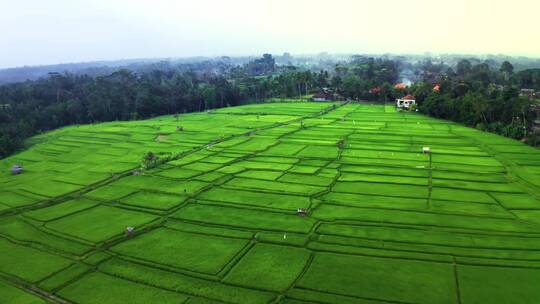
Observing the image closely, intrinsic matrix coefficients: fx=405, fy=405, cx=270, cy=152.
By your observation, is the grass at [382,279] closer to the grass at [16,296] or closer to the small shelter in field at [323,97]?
the grass at [16,296]

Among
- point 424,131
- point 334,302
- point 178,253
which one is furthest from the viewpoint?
point 424,131

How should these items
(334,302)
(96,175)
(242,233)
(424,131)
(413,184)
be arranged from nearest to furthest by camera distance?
(334,302) → (242,233) → (413,184) → (96,175) → (424,131)

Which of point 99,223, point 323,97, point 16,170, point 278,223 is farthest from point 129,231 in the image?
point 323,97

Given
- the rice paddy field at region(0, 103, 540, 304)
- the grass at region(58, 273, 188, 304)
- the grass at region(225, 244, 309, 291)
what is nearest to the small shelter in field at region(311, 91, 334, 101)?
the rice paddy field at region(0, 103, 540, 304)

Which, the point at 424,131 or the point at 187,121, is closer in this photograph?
the point at 424,131

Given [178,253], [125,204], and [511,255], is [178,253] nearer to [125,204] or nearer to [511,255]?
[125,204]

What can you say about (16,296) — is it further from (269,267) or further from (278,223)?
(278,223)

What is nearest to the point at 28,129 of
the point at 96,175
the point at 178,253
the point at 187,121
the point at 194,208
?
the point at 187,121
